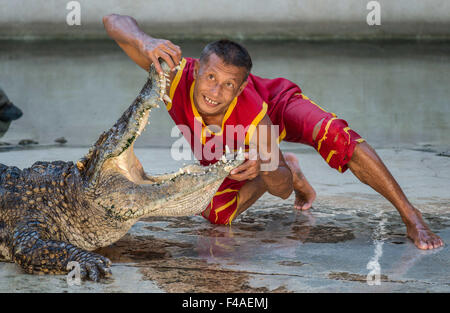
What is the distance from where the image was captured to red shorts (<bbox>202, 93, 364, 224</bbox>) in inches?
131

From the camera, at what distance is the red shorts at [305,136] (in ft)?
10.9

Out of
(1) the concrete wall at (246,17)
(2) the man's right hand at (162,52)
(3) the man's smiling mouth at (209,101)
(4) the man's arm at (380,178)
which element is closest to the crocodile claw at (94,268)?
(2) the man's right hand at (162,52)

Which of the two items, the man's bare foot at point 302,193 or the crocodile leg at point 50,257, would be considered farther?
the man's bare foot at point 302,193

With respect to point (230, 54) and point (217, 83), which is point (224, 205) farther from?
point (230, 54)

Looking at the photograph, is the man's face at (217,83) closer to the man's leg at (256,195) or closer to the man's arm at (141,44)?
the man's arm at (141,44)

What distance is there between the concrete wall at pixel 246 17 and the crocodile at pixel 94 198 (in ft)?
34.2

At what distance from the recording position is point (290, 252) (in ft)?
10.1

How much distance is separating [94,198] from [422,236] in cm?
159

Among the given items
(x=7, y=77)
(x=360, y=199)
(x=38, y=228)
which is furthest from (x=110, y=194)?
(x=7, y=77)

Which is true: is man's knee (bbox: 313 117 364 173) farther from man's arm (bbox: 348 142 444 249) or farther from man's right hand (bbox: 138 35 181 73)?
man's right hand (bbox: 138 35 181 73)

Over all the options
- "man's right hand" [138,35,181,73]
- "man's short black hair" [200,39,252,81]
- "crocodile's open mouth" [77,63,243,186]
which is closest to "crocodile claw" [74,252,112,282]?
"crocodile's open mouth" [77,63,243,186]

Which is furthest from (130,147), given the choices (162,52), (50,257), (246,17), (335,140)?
(246,17)

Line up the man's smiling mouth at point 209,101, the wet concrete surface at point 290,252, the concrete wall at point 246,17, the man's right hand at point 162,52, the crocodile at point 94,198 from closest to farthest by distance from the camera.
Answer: the wet concrete surface at point 290,252 → the crocodile at point 94,198 → the man's right hand at point 162,52 → the man's smiling mouth at point 209,101 → the concrete wall at point 246,17

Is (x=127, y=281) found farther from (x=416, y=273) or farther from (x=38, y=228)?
(x=416, y=273)
